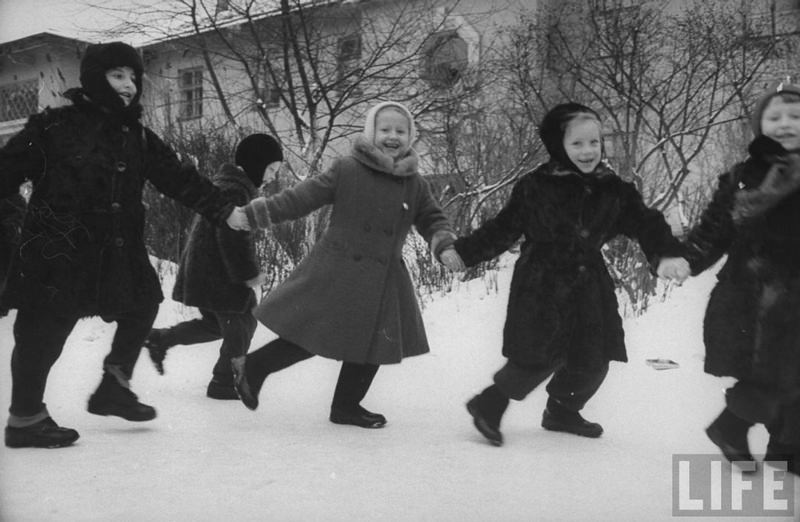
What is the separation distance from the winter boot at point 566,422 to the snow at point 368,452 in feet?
0.18

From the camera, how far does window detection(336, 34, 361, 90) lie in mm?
7445

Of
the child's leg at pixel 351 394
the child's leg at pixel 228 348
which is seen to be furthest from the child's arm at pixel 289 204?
the child's leg at pixel 228 348

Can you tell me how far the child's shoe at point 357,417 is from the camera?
3.14 metres

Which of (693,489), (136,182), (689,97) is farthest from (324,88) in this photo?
(693,489)

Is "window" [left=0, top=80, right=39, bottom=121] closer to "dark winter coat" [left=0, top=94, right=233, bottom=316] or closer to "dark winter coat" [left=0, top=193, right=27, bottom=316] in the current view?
"dark winter coat" [left=0, top=193, right=27, bottom=316]

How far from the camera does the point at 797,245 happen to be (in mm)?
2539

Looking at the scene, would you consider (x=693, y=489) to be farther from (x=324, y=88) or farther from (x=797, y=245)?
(x=324, y=88)

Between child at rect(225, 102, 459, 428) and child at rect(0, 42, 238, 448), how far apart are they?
51 cm

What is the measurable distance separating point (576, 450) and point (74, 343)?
339 cm

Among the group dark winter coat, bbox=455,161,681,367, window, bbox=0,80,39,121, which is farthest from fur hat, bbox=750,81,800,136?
window, bbox=0,80,39,121

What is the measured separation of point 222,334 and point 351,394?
36.9 inches

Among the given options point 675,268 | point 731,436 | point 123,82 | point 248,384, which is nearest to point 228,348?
point 248,384

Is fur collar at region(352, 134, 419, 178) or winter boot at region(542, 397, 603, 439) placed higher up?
fur collar at region(352, 134, 419, 178)

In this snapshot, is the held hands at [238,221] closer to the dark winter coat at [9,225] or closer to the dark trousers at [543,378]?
the dark trousers at [543,378]
